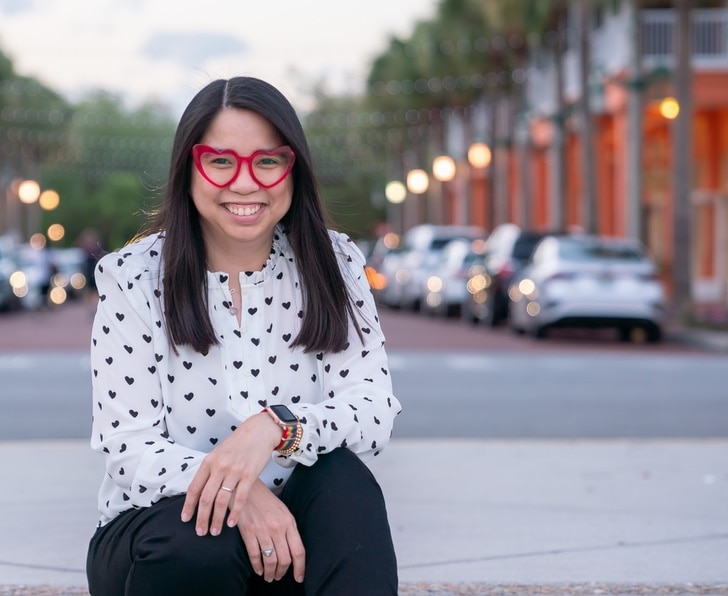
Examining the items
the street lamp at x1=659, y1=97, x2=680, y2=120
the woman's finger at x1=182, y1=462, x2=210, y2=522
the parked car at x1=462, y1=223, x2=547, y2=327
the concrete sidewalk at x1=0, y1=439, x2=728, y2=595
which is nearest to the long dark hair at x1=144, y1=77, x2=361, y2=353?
the woman's finger at x1=182, y1=462, x2=210, y2=522

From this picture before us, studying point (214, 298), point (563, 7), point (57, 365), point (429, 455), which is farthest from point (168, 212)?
point (563, 7)

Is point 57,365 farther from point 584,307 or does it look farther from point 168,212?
point 168,212

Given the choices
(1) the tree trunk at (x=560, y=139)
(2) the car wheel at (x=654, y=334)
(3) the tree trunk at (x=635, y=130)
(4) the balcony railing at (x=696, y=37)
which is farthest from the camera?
(1) the tree trunk at (x=560, y=139)

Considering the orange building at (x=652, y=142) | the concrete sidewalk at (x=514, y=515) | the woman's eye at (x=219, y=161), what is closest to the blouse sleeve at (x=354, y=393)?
the woman's eye at (x=219, y=161)

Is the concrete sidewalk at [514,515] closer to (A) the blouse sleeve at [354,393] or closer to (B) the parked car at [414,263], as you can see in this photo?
(A) the blouse sleeve at [354,393]

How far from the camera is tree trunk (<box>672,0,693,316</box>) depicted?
26.4 metres

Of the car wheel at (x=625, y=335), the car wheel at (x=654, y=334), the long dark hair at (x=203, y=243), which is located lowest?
the car wheel at (x=625, y=335)

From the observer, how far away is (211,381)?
3607 millimetres

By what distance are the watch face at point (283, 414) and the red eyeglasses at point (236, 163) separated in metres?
0.54

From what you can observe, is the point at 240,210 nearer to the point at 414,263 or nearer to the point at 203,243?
the point at 203,243

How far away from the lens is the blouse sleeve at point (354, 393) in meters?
3.46

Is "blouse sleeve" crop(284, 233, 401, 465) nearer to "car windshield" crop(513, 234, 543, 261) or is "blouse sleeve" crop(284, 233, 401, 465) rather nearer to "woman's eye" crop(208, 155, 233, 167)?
"woman's eye" crop(208, 155, 233, 167)

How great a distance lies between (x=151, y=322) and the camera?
359cm

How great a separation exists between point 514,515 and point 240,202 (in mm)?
3244
